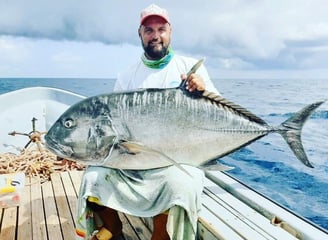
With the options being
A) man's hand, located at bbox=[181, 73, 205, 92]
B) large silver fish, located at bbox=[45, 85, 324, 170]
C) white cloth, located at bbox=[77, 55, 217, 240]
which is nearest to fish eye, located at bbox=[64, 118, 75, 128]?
large silver fish, located at bbox=[45, 85, 324, 170]

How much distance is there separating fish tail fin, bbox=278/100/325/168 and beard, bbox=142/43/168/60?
0.97 metres

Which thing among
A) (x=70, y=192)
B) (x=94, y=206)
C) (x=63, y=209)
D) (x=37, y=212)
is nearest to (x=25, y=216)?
(x=37, y=212)

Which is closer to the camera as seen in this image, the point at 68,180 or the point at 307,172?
the point at 68,180

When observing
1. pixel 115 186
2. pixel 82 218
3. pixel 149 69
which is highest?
pixel 149 69

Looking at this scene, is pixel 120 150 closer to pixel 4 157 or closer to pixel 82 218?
pixel 82 218

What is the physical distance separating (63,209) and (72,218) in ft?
0.61

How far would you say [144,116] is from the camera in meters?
1.69

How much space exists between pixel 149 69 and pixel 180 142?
82cm

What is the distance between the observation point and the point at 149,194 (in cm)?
186

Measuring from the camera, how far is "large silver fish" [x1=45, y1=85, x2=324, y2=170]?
167cm

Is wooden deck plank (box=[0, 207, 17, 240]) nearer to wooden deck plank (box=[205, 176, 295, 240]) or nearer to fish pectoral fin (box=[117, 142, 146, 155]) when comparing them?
fish pectoral fin (box=[117, 142, 146, 155])

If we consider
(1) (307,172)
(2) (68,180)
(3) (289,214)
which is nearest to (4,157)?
(2) (68,180)

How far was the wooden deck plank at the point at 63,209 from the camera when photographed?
235 centimetres

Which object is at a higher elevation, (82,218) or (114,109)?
(114,109)
